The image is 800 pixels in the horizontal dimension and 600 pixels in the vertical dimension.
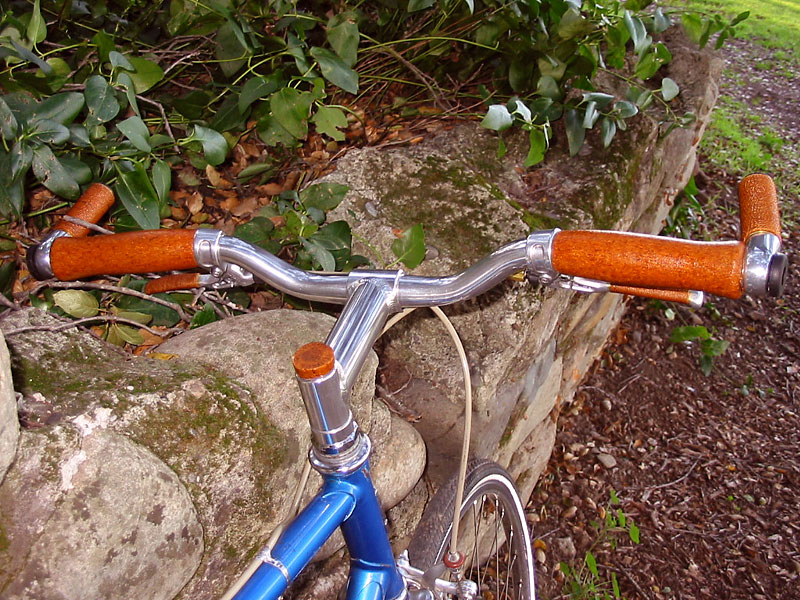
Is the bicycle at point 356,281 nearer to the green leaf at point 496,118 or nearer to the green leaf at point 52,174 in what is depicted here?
the green leaf at point 52,174

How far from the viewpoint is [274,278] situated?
1129mm

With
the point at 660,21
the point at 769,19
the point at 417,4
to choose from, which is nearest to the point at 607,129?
the point at 660,21

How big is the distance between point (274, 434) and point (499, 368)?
73 cm

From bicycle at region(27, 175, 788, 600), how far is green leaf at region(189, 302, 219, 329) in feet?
1.02

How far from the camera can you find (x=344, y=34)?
1.84 meters

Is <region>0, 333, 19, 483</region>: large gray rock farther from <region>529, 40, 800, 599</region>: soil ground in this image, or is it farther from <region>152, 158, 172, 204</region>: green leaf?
<region>529, 40, 800, 599</region>: soil ground

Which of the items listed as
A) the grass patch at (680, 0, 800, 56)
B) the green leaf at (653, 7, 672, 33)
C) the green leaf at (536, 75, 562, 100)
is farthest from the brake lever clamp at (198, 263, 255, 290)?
the grass patch at (680, 0, 800, 56)

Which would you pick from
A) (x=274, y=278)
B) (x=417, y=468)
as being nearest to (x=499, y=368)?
(x=417, y=468)

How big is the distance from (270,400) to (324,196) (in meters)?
0.62

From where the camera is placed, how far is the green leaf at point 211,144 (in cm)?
155

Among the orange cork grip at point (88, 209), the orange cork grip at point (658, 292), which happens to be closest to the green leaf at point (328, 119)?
the orange cork grip at point (88, 209)

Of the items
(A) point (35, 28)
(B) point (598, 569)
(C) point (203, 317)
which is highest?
(A) point (35, 28)

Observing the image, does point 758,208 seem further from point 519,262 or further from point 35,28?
point 35,28

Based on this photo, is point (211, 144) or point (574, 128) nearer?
point (211, 144)
